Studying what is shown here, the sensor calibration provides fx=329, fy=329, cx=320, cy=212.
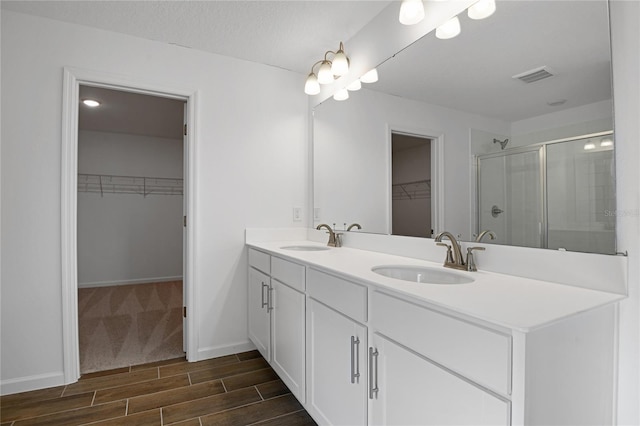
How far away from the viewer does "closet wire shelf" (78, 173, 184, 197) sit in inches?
185

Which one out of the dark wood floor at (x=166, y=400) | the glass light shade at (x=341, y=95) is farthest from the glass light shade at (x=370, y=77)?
Answer: the dark wood floor at (x=166, y=400)

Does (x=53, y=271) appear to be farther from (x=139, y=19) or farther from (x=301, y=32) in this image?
(x=301, y=32)

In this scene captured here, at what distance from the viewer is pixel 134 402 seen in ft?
6.18

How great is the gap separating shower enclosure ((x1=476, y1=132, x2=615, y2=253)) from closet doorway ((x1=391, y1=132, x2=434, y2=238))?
352mm

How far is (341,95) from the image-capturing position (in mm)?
2420

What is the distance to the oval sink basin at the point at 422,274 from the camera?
4.66 feet

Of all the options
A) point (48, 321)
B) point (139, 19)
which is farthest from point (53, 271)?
point (139, 19)

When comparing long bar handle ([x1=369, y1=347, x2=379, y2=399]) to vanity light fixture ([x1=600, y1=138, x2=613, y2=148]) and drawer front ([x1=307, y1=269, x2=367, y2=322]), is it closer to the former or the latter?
drawer front ([x1=307, y1=269, x2=367, y2=322])

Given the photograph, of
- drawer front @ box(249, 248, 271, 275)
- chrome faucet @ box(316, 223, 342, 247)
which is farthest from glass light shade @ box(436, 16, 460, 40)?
drawer front @ box(249, 248, 271, 275)

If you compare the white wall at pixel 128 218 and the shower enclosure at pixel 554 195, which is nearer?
the shower enclosure at pixel 554 195

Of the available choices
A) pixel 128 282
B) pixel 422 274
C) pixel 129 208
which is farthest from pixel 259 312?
pixel 129 208

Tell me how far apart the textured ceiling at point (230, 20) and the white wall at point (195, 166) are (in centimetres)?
11

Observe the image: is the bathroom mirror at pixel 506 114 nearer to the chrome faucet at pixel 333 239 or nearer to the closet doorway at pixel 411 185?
the closet doorway at pixel 411 185

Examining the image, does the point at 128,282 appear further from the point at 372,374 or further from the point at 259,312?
the point at 372,374
